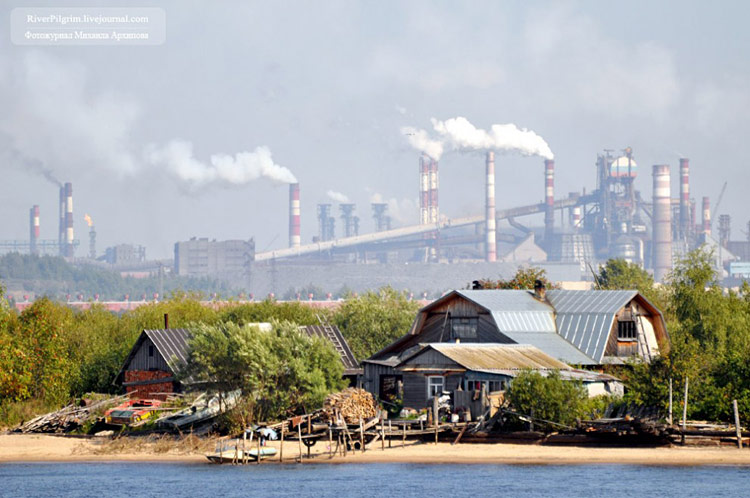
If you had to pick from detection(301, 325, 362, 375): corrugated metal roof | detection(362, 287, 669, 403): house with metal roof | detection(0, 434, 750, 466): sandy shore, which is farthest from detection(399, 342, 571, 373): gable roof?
detection(301, 325, 362, 375): corrugated metal roof

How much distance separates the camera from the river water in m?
42.2

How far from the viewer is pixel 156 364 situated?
6144 cm

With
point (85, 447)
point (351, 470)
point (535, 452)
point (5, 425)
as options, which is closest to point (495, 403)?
point (535, 452)

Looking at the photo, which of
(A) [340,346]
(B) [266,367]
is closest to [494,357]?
(B) [266,367]

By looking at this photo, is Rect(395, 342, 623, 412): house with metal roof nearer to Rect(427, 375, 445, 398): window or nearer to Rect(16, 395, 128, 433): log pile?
Rect(427, 375, 445, 398): window

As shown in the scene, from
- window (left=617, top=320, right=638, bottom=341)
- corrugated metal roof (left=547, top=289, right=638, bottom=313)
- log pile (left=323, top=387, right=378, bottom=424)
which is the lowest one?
log pile (left=323, top=387, right=378, bottom=424)

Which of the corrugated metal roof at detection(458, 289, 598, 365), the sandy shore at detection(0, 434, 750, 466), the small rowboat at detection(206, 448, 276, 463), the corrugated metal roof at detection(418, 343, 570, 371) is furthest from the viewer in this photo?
the corrugated metal roof at detection(458, 289, 598, 365)

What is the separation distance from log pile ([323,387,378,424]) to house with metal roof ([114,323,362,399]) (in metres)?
7.95

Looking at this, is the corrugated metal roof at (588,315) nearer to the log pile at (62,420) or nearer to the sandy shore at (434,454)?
the sandy shore at (434,454)

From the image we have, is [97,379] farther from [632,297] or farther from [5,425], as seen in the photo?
[632,297]

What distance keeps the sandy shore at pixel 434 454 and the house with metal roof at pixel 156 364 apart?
20.8ft

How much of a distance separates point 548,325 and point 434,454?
16814 millimetres

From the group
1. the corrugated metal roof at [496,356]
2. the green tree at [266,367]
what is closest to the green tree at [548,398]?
the corrugated metal roof at [496,356]

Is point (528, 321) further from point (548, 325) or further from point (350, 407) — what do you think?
point (350, 407)
